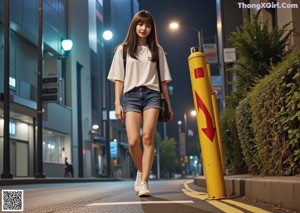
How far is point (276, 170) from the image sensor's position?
599 centimetres

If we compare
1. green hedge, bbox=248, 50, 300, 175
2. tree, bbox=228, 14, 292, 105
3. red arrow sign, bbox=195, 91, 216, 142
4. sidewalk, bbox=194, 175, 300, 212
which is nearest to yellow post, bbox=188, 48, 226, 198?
red arrow sign, bbox=195, 91, 216, 142

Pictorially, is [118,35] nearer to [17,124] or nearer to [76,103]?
[76,103]

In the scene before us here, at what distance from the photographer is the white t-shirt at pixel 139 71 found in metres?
5.60

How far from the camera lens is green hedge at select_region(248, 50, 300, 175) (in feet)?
17.4

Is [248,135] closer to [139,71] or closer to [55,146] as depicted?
[139,71]

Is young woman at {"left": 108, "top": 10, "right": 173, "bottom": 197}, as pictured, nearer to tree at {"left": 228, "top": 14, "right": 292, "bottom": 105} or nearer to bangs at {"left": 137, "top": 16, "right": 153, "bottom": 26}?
bangs at {"left": 137, "top": 16, "right": 153, "bottom": 26}

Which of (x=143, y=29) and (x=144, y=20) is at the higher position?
(x=144, y=20)

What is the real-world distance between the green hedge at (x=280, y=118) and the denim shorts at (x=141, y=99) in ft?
4.58

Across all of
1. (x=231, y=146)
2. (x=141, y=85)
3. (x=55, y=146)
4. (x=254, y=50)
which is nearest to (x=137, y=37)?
(x=141, y=85)

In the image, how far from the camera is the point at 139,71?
564 centimetres

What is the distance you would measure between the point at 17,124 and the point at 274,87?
25.1 meters

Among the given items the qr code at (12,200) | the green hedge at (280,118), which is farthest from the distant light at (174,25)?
the qr code at (12,200)

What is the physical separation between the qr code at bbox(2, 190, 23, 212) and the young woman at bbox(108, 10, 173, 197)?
1.36 m

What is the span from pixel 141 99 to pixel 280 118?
162 centimetres
